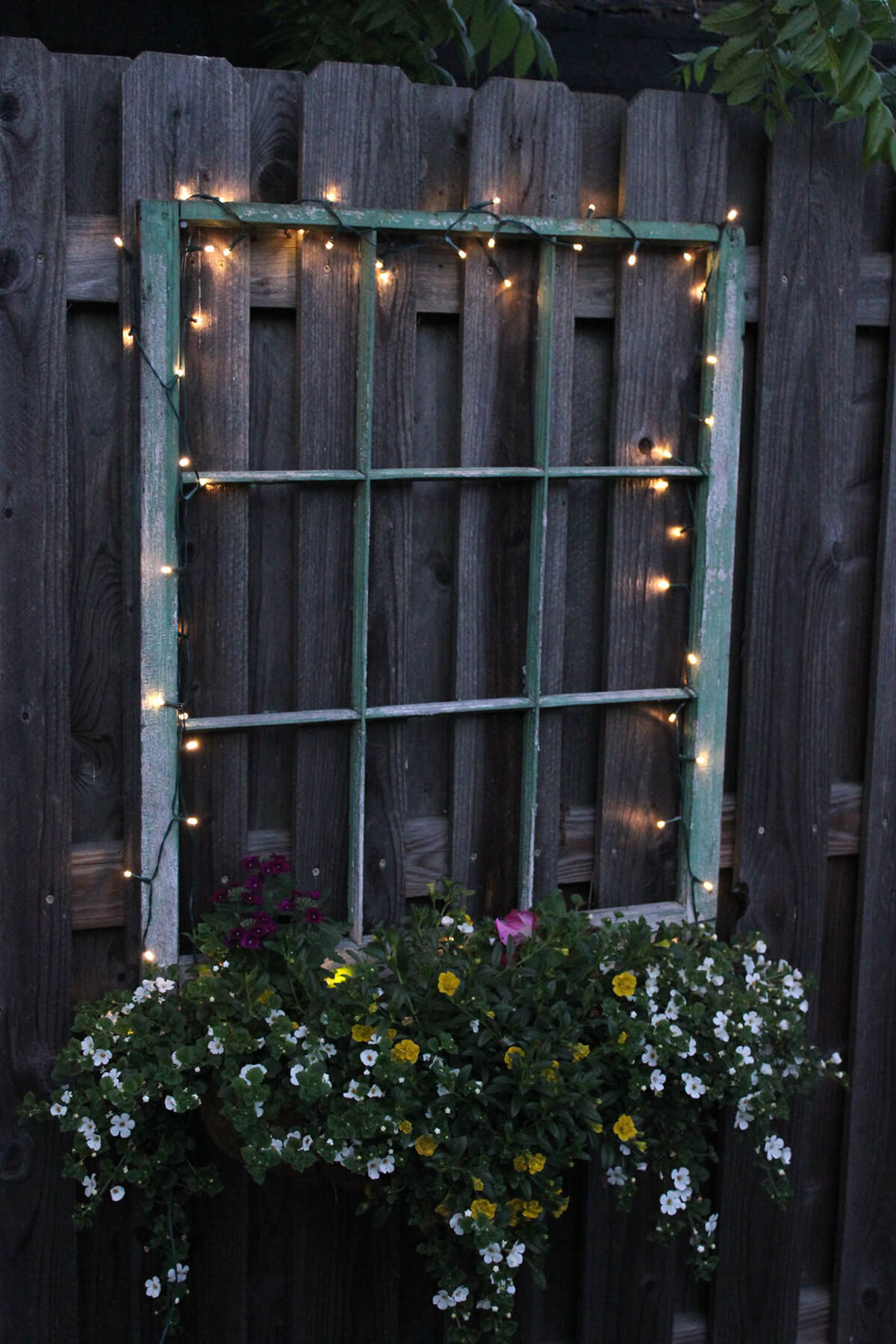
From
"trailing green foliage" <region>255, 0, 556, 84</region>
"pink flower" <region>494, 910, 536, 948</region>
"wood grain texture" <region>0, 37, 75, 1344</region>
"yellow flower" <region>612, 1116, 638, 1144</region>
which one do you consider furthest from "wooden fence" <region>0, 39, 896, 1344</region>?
"yellow flower" <region>612, 1116, 638, 1144</region>

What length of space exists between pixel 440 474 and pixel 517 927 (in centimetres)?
80

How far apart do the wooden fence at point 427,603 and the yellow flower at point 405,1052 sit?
413 mm

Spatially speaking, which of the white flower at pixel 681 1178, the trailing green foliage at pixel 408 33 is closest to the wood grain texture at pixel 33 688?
the trailing green foliage at pixel 408 33

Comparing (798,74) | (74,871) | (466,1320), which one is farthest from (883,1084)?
(798,74)

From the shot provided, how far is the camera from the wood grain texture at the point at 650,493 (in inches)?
106

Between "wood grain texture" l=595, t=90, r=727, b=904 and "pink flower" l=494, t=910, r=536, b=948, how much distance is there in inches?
9.2

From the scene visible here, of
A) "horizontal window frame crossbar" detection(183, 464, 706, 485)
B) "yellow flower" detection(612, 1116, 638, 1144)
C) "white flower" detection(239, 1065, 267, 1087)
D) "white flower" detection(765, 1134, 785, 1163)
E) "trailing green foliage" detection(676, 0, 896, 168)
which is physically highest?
"trailing green foliage" detection(676, 0, 896, 168)

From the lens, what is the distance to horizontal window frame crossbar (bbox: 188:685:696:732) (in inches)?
99.5

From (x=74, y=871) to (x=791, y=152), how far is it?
1.85m

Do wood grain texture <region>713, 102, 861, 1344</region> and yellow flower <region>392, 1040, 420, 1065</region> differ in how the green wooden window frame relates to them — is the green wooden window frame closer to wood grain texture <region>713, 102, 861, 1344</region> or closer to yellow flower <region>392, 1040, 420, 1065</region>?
wood grain texture <region>713, 102, 861, 1344</region>

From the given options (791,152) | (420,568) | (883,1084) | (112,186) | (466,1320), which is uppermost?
(791,152)

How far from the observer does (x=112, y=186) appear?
239cm

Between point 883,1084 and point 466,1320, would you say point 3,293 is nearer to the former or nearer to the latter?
point 466,1320

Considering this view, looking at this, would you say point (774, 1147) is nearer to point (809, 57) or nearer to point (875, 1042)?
point (875, 1042)
